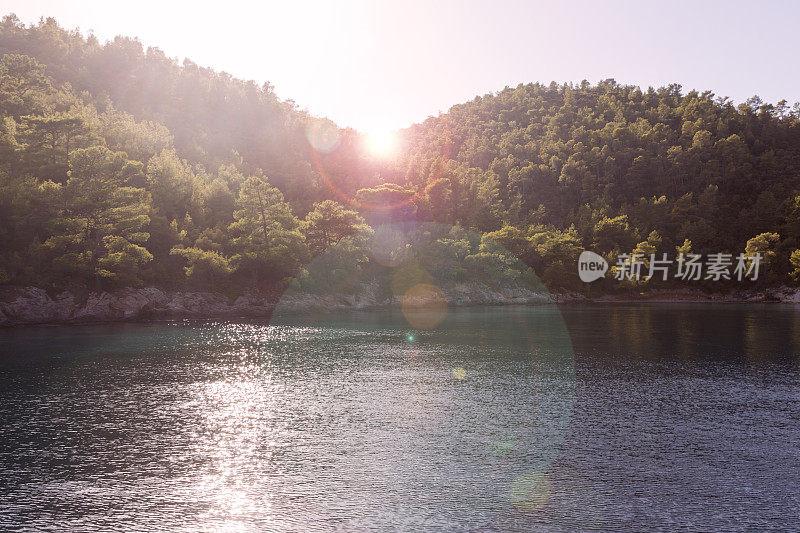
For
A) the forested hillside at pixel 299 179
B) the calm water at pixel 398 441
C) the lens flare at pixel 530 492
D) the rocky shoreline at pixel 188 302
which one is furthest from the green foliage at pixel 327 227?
the lens flare at pixel 530 492

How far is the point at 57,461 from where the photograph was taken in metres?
17.0

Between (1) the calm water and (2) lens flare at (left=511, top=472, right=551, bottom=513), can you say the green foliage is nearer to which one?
(1) the calm water

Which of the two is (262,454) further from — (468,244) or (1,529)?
(468,244)

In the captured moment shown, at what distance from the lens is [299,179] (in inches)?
5192

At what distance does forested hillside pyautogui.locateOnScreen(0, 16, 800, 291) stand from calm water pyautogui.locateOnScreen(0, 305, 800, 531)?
3673 cm

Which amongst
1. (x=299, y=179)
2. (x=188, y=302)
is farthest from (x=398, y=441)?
(x=299, y=179)

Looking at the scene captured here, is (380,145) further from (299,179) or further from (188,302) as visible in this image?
(188,302)

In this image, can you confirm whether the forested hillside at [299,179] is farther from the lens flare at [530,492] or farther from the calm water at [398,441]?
the lens flare at [530,492]

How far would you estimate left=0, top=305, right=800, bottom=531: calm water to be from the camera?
13.2m

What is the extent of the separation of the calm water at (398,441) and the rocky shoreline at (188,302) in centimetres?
2698

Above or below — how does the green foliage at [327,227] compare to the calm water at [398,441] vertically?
above

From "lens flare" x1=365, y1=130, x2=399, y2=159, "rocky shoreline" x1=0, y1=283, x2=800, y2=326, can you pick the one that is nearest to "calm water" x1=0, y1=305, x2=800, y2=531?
"rocky shoreline" x1=0, y1=283, x2=800, y2=326

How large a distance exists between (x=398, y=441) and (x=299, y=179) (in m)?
119

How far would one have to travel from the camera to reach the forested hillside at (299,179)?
71125mm
